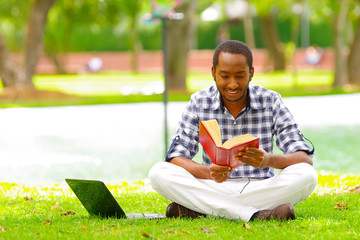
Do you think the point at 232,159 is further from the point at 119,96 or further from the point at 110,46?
the point at 110,46

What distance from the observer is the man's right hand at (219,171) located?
13.0 ft

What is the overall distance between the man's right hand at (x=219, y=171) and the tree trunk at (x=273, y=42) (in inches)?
991

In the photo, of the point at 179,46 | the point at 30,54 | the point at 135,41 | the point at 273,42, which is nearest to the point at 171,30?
the point at 179,46

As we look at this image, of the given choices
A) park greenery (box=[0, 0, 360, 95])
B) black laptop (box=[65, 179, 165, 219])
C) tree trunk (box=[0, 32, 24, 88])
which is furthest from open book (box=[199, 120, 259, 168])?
tree trunk (box=[0, 32, 24, 88])

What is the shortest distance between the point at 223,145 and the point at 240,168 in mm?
778

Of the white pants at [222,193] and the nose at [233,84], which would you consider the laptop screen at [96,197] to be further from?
the nose at [233,84]

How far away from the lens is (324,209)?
16.2ft

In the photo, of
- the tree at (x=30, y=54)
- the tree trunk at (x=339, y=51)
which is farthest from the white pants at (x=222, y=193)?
the tree trunk at (x=339, y=51)

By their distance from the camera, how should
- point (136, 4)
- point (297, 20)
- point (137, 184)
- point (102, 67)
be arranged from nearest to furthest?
point (137, 184) → point (297, 20) → point (136, 4) → point (102, 67)

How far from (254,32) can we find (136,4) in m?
11.5

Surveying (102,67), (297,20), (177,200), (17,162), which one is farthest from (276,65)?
(177,200)

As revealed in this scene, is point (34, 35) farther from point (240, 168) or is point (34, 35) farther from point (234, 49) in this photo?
point (234, 49)

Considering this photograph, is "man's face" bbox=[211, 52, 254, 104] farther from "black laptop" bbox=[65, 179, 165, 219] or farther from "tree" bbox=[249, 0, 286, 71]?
"tree" bbox=[249, 0, 286, 71]

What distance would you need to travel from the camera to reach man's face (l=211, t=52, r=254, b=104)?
4301mm
